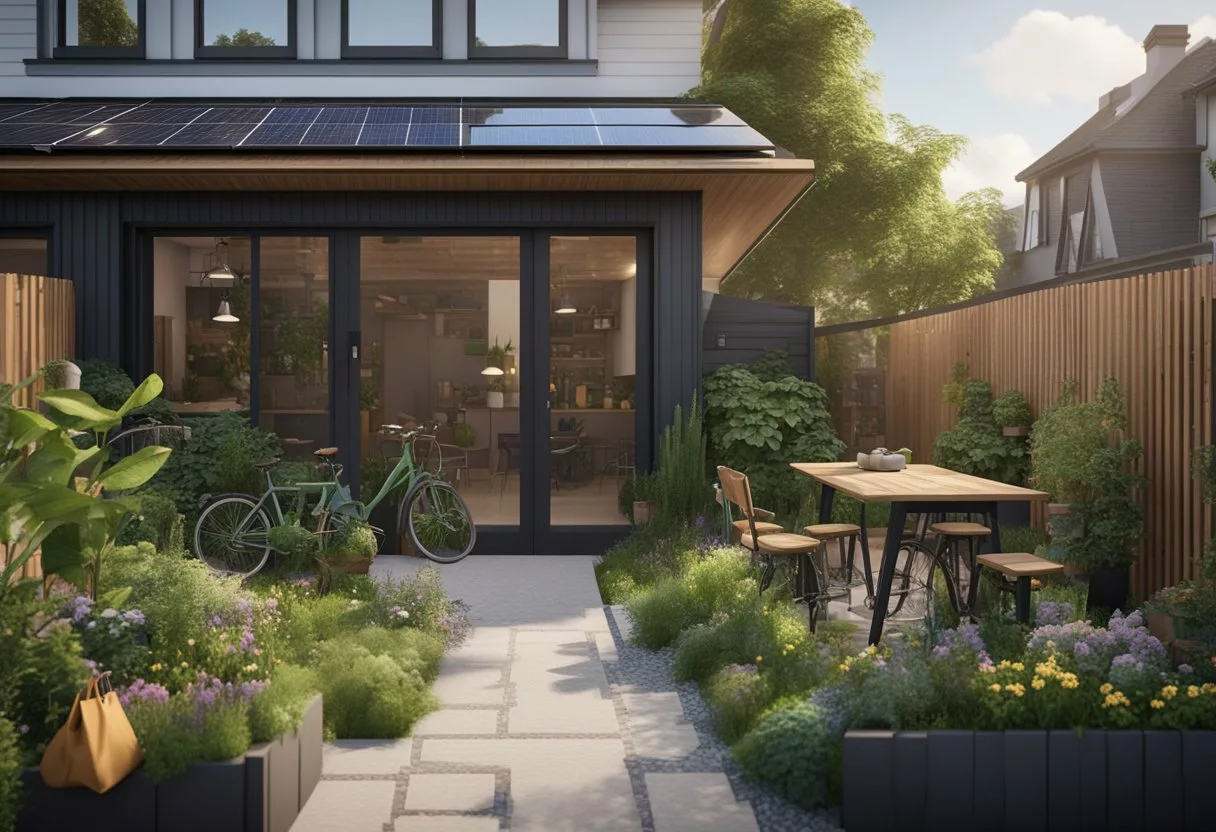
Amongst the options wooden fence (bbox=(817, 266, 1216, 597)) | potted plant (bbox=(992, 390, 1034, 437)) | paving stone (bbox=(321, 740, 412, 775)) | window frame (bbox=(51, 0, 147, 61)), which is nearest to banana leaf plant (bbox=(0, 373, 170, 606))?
paving stone (bbox=(321, 740, 412, 775))

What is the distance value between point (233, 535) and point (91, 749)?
5.19 meters

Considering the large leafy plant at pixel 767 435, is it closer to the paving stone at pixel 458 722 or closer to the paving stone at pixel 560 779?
the paving stone at pixel 458 722

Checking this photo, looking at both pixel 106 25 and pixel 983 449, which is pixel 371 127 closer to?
pixel 106 25

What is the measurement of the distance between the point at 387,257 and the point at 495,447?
190 cm

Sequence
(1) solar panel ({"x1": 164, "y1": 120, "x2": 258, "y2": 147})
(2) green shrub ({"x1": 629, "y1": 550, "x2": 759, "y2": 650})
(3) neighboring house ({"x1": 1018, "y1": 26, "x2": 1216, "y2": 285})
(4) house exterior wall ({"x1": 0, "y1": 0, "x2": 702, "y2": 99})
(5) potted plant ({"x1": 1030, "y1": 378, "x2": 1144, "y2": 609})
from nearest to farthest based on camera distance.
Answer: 1. (2) green shrub ({"x1": 629, "y1": 550, "x2": 759, "y2": 650})
2. (5) potted plant ({"x1": 1030, "y1": 378, "x2": 1144, "y2": 609})
3. (1) solar panel ({"x1": 164, "y1": 120, "x2": 258, "y2": 147})
4. (4) house exterior wall ({"x1": 0, "y1": 0, "x2": 702, "y2": 99})
5. (3) neighboring house ({"x1": 1018, "y1": 26, "x2": 1216, "y2": 285})

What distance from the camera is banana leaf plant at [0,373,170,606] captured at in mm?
4594

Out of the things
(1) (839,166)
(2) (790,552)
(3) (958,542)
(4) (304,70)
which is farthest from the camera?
(1) (839,166)

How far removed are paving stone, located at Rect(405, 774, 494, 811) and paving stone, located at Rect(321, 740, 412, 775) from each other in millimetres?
188

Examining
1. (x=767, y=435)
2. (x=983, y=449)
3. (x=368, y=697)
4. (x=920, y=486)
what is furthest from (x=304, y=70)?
(x=368, y=697)

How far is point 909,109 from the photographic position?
31516 millimetres

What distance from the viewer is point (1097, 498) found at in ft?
24.2

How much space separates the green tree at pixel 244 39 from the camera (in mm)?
11781

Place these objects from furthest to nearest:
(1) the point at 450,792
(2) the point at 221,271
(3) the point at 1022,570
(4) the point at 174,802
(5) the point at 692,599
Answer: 1. (2) the point at 221,271
2. (5) the point at 692,599
3. (3) the point at 1022,570
4. (1) the point at 450,792
5. (4) the point at 174,802

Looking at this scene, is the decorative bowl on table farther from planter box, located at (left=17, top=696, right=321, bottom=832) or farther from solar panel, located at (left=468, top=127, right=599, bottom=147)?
planter box, located at (left=17, top=696, right=321, bottom=832)
